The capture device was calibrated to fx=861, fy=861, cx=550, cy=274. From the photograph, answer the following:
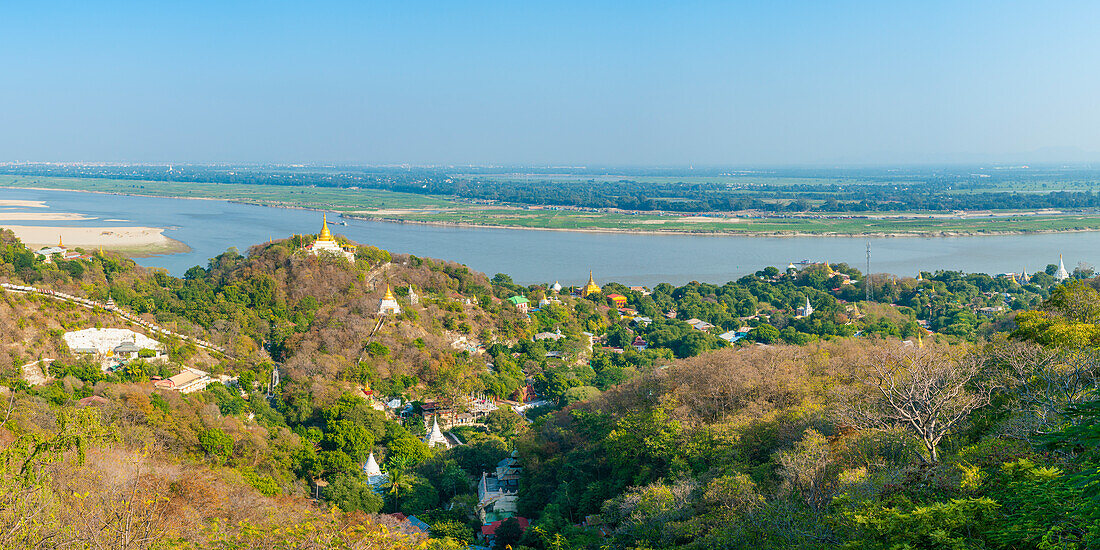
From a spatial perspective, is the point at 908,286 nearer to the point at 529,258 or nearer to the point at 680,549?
the point at 529,258

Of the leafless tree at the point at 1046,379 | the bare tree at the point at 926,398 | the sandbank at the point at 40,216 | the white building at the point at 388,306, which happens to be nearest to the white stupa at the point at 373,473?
the bare tree at the point at 926,398

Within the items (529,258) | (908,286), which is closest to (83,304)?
(529,258)

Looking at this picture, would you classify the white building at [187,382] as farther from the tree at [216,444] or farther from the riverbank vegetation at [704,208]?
the riverbank vegetation at [704,208]

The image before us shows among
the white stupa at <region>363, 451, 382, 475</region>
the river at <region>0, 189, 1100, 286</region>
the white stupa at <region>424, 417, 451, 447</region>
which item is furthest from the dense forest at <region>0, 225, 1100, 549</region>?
the river at <region>0, 189, 1100, 286</region>

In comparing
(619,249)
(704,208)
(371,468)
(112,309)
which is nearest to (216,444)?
(371,468)

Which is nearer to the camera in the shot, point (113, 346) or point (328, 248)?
point (113, 346)

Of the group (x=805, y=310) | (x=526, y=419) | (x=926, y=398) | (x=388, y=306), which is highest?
(x=926, y=398)

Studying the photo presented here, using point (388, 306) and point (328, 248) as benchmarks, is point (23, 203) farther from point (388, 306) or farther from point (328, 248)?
point (388, 306)

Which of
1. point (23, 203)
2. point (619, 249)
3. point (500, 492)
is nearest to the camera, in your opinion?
point (500, 492)
